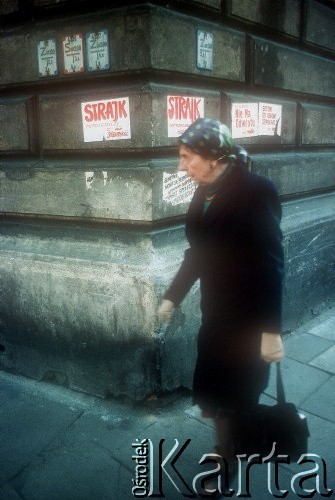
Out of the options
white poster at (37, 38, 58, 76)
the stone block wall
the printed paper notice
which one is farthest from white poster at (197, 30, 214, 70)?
white poster at (37, 38, 58, 76)

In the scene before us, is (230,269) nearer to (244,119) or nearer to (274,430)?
(274,430)

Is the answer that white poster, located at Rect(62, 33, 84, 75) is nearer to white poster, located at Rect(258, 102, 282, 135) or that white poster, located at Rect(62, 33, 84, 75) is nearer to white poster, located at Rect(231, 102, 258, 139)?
white poster, located at Rect(231, 102, 258, 139)

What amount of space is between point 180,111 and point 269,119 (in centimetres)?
133

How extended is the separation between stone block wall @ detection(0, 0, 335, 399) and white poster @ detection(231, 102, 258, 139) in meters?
0.04

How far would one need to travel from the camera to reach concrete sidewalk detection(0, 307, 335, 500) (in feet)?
7.44

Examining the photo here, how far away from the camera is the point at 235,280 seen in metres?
1.95

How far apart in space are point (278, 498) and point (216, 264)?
4.28 ft

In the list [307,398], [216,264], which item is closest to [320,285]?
[307,398]

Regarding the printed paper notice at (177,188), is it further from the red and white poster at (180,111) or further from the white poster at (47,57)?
the white poster at (47,57)

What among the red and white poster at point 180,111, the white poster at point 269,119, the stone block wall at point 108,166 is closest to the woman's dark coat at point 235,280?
the stone block wall at point 108,166

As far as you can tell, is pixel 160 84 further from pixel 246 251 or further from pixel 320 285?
pixel 320 285

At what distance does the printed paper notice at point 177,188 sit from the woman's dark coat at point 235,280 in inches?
33.9

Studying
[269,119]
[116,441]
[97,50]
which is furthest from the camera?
[269,119]

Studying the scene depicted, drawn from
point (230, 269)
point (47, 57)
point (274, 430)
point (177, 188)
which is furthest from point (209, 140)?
point (47, 57)
